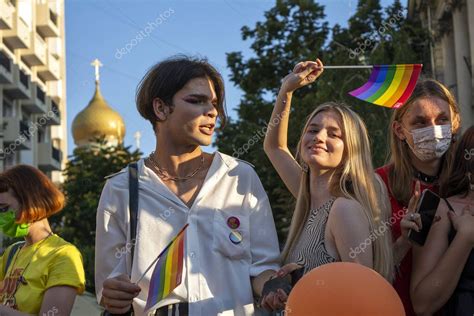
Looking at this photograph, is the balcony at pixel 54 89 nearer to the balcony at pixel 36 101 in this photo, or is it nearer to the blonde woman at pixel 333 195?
the balcony at pixel 36 101

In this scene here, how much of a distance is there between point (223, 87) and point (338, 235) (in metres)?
0.94

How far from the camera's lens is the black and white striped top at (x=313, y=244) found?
4859mm

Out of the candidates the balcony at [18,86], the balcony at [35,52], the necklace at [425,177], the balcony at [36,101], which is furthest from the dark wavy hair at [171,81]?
the balcony at [36,101]

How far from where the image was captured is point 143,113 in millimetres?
5059

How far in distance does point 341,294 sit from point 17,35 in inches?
1654

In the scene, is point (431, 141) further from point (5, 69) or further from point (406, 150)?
point (5, 69)

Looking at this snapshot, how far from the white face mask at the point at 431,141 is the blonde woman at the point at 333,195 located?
1.22 feet

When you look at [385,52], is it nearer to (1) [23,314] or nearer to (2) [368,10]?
(2) [368,10]

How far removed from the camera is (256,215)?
479 centimetres

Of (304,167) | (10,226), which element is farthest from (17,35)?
(304,167)

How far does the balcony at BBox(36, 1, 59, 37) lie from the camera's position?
50.8m

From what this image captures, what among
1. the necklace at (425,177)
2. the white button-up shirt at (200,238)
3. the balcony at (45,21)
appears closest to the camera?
the white button-up shirt at (200,238)

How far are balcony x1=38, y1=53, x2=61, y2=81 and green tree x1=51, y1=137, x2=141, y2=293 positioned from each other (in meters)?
20.1

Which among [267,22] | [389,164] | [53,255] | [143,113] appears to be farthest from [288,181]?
[267,22]
